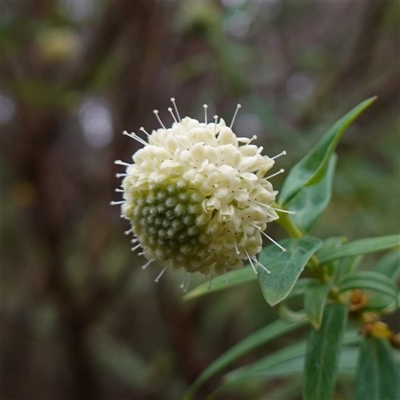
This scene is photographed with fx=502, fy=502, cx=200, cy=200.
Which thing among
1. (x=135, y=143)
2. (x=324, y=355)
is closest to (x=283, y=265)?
(x=324, y=355)

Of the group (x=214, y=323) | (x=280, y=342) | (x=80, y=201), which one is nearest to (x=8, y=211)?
(x=80, y=201)

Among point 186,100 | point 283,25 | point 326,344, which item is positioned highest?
point 283,25

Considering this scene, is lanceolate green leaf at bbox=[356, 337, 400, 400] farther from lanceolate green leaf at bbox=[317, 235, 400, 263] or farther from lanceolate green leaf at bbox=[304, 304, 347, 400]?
lanceolate green leaf at bbox=[317, 235, 400, 263]

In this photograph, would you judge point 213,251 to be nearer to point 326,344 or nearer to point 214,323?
point 326,344

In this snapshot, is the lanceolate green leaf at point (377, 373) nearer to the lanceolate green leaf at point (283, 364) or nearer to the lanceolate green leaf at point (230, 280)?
the lanceolate green leaf at point (283, 364)

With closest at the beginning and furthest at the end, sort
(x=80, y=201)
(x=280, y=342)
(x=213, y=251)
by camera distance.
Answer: (x=213, y=251) → (x=280, y=342) → (x=80, y=201)

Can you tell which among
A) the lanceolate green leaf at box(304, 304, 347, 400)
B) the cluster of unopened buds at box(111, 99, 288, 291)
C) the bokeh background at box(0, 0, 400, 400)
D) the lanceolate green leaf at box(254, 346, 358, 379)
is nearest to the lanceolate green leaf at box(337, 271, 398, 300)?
the lanceolate green leaf at box(304, 304, 347, 400)

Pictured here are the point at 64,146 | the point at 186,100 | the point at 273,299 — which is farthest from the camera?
the point at 64,146

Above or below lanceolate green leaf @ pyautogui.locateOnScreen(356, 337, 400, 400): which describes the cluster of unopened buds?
above
